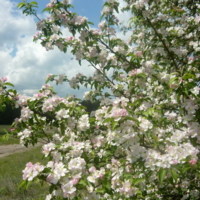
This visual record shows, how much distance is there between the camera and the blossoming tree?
1.96m

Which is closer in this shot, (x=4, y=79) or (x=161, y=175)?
(x=161, y=175)

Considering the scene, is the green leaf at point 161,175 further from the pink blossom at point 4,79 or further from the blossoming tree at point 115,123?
the pink blossom at point 4,79

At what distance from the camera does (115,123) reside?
1927 mm

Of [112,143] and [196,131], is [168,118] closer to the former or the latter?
[196,131]

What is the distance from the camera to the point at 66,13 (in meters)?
3.51

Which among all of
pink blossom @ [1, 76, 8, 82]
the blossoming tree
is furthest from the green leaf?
pink blossom @ [1, 76, 8, 82]

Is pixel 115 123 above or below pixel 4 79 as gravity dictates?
below

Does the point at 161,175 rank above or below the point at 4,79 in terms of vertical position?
below

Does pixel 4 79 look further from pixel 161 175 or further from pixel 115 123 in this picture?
pixel 161 175

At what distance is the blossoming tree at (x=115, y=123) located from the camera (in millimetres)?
1960

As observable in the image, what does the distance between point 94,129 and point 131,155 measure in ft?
2.58

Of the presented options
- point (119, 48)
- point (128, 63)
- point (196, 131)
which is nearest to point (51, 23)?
point (119, 48)

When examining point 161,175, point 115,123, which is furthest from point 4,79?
point 161,175

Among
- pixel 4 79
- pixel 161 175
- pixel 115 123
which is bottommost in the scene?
pixel 161 175
